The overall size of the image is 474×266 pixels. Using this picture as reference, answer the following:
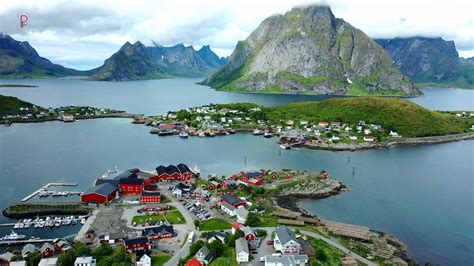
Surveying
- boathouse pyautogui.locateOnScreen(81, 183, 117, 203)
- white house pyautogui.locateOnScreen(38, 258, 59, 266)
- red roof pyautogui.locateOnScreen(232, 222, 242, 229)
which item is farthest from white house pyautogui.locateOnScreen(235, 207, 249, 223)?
white house pyautogui.locateOnScreen(38, 258, 59, 266)

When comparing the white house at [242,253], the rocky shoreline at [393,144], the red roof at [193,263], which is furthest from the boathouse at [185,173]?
the rocky shoreline at [393,144]

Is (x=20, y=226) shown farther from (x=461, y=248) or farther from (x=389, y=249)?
(x=461, y=248)

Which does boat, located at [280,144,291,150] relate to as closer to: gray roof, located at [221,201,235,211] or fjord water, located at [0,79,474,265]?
fjord water, located at [0,79,474,265]

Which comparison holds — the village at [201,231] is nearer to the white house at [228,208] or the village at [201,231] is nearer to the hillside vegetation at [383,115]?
the white house at [228,208]

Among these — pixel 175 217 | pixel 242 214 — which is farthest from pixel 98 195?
pixel 242 214

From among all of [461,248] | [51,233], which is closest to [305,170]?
[461,248]

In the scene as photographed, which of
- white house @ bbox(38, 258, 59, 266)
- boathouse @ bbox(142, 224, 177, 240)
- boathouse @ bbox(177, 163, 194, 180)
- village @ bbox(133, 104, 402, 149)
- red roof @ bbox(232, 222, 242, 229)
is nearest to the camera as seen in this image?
white house @ bbox(38, 258, 59, 266)
